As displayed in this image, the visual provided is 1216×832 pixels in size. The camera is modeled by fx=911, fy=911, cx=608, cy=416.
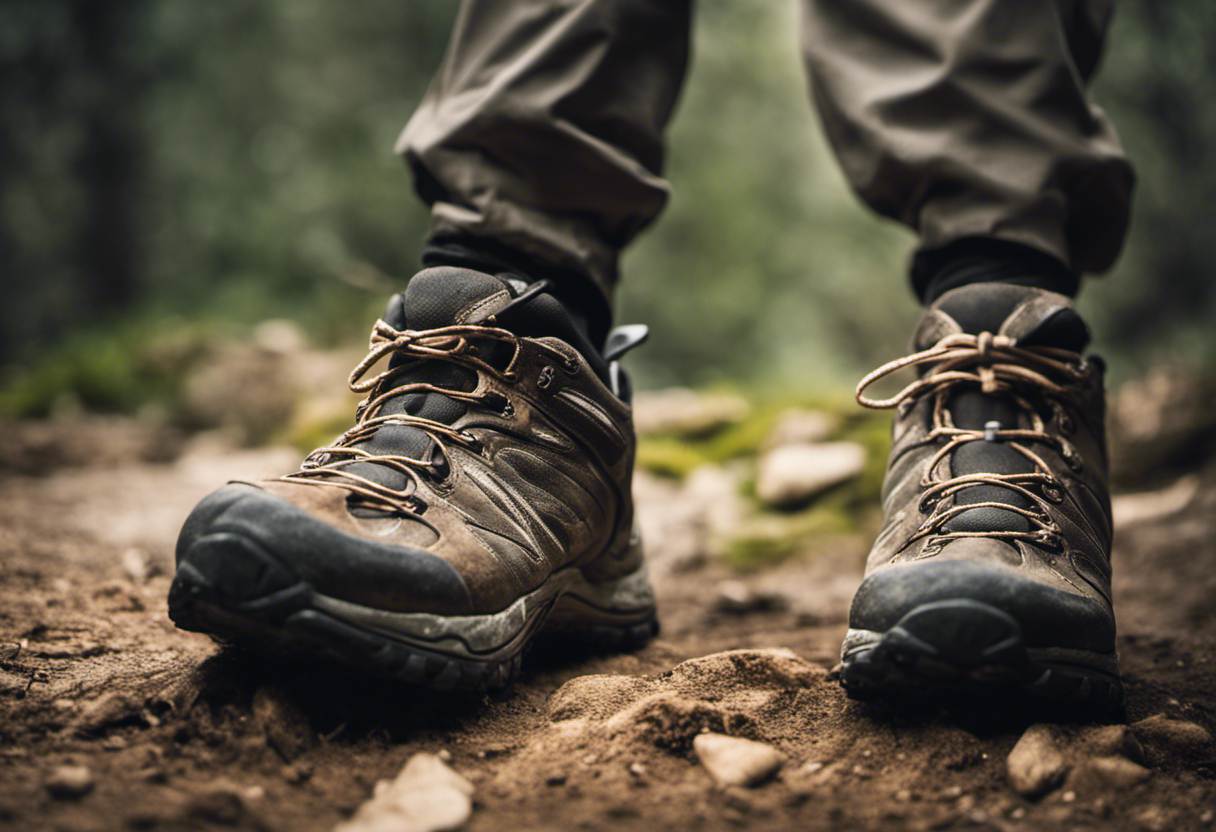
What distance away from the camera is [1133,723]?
115cm

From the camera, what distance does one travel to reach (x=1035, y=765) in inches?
38.9

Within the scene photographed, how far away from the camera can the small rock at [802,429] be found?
11.8ft

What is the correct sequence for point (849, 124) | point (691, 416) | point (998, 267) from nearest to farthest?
point (998, 267) → point (849, 124) → point (691, 416)

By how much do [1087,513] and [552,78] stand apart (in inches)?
43.4

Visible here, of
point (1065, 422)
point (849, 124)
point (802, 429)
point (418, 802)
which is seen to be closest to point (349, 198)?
point (802, 429)

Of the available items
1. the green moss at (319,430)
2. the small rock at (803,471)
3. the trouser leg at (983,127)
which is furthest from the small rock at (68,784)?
the green moss at (319,430)

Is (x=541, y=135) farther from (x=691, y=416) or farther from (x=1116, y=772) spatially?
(x=691, y=416)

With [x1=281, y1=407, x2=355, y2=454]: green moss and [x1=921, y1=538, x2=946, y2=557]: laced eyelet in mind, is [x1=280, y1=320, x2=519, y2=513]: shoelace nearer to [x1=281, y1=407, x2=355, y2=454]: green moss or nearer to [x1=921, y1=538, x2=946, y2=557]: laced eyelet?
[x1=921, y1=538, x2=946, y2=557]: laced eyelet

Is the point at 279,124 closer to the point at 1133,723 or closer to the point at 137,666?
the point at 137,666

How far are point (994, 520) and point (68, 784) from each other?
3.63ft

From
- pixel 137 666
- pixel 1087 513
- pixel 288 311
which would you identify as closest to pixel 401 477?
pixel 137 666

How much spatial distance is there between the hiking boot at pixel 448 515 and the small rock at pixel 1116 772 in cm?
70

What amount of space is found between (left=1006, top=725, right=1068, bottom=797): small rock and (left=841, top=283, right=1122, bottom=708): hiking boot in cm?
6

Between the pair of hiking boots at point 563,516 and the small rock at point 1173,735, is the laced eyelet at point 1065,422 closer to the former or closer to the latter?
the pair of hiking boots at point 563,516
